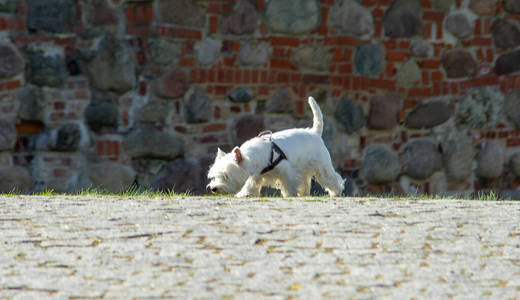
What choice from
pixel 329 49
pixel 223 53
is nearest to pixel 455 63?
pixel 329 49

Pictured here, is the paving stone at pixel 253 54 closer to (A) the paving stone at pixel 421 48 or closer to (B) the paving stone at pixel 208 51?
(B) the paving stone at pixel 208 51

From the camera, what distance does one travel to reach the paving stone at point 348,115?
875 cm

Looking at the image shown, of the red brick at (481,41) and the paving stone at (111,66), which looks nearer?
the paving stone at (111,66)

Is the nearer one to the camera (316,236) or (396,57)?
(316,236)

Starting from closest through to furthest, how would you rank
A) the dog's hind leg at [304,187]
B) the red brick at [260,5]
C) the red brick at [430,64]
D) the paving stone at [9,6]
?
the dog's hind leg at [304,187], the paving stone at [9,6], the red brick at [260,5], the red brick at [430,64]

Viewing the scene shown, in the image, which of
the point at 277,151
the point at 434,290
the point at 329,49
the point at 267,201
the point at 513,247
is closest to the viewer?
the point at 434,290

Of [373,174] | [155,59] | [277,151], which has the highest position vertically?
[155,59]

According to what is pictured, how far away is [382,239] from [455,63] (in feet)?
16.5

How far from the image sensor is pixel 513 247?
4496 millimetres

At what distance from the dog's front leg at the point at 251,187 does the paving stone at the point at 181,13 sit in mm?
1876

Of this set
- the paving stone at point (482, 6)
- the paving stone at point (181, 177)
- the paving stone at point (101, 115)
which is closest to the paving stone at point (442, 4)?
the paving stone at point (482, 6)

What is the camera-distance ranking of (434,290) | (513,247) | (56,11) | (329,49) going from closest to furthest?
(434,290) < (513,247) < (56,11) < (329,49)

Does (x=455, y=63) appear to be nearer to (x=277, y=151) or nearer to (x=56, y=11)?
(x=277, y=151)

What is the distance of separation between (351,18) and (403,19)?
2.02 ft
